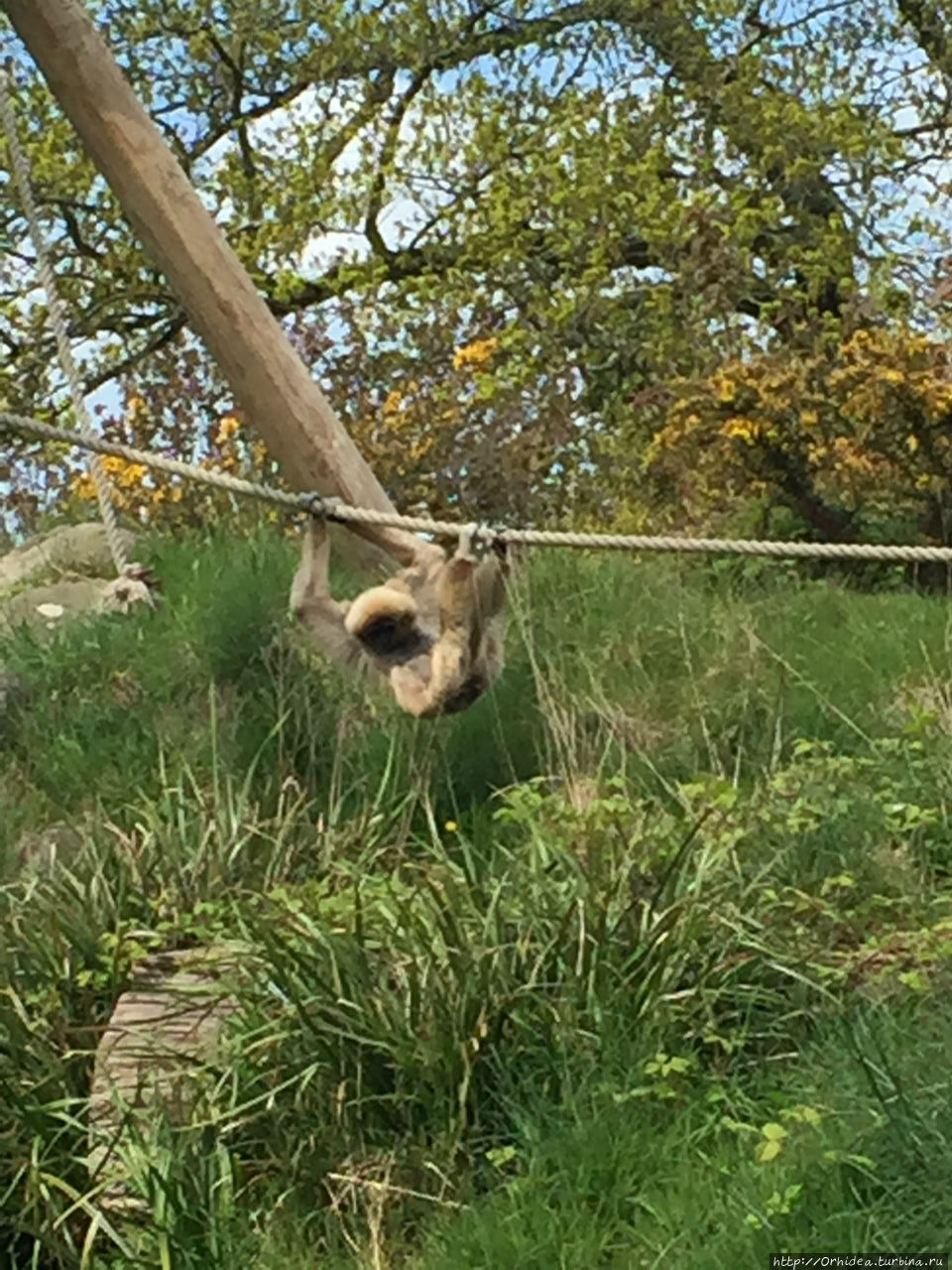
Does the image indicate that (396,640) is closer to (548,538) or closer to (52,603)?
(548,538)

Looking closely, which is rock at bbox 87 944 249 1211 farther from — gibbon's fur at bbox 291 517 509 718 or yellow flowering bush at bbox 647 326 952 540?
yellow flowering bush at bbox 647 326 952 540

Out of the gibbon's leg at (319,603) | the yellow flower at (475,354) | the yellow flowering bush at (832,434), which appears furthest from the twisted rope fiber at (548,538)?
the yellow flower at (475,354)

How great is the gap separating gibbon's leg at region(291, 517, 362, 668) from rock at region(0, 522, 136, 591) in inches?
161

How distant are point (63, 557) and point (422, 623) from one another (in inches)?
185

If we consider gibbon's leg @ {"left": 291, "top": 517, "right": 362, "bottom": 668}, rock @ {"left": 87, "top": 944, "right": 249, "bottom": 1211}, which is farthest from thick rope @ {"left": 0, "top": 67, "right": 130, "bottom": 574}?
rock @ {"left": 87, "top": 944, "right": 249, "bottom": 1211}

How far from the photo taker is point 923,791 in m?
4.59

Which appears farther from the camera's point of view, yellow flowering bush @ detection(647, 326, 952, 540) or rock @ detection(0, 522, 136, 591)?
rock @ detection(0, 522, 136, 591)

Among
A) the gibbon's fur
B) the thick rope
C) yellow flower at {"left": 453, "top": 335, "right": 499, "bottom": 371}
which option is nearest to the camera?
the gibbon's fur

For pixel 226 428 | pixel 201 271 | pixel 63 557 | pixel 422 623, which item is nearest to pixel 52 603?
pixel 63 557

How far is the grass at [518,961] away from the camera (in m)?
3.06

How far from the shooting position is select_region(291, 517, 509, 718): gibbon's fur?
4207mm

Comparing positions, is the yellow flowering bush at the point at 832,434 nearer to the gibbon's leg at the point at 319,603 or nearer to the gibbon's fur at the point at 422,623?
the gibbon's fur at the point at 422,623

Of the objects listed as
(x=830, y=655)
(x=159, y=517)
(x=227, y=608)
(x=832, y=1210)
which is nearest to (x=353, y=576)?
(x=227, y=608)

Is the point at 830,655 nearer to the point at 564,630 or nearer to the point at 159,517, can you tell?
the point at 564,630
